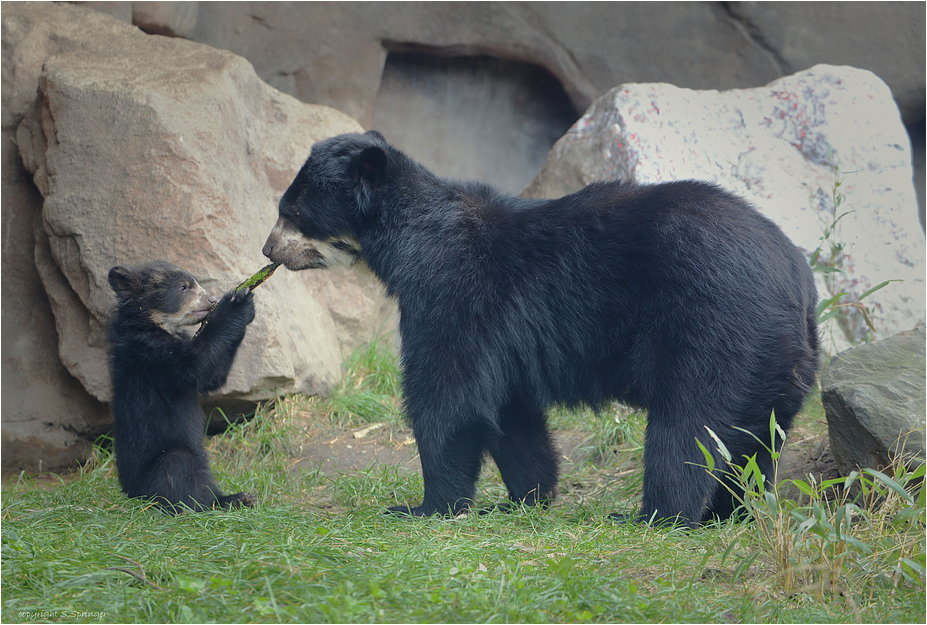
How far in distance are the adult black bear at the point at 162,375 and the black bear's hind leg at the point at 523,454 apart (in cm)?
133

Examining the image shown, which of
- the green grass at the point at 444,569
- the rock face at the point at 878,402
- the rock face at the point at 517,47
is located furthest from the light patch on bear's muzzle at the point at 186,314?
the rock face at the point at 517,47

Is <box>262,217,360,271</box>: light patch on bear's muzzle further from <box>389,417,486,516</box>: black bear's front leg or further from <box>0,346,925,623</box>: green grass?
<box>0,346,925,623</box>: green grass

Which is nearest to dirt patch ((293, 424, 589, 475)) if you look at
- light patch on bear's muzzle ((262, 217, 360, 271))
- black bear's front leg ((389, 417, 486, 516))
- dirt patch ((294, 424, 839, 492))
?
dirt patch ((294, 424, 839, 492))

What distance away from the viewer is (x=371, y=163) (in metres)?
3.83

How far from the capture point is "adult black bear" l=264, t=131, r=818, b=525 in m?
3.30

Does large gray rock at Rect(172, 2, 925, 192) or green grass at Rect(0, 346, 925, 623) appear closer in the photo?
green grass at Rect(0, 346, 925, 623)

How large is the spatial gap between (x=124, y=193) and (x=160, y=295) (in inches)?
51.7

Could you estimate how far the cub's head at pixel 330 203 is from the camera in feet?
12.7

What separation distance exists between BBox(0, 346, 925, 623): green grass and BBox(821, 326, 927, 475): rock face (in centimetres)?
58

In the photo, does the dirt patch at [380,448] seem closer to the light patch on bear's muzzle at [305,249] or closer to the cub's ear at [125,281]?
the light patch on bear's muzzle at [305,249]

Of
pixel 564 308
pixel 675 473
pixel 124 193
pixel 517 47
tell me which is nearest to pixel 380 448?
pixel 564 308

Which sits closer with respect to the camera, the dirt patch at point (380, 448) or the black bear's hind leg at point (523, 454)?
the black bear's hind leg at point (523, 454)

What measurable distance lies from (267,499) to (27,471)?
7.78ft

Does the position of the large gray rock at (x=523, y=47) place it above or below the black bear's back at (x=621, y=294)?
above
